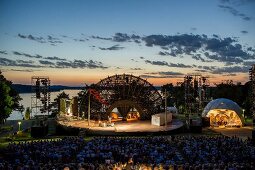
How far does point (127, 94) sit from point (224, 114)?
1723 cm

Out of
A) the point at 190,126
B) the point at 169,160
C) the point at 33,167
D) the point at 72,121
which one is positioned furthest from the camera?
the point at 72,121

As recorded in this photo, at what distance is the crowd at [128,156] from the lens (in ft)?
87.1

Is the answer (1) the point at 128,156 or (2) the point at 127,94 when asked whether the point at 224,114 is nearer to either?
(2) the point at 127,94

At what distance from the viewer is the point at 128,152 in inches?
1282

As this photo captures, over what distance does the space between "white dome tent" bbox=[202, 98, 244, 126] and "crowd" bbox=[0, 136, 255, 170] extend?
26728 millimetres

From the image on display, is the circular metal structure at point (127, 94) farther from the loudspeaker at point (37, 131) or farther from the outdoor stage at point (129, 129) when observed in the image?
the loudspeaker at point (37, 131)

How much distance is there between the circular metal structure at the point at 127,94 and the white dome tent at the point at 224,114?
31.8 ft

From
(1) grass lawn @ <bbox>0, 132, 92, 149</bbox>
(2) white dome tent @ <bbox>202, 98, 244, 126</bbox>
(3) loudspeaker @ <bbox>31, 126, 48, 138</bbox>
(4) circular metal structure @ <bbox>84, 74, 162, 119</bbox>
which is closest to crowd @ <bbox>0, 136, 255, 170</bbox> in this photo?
(1) grass lawn @ <bbox>0, 132, 92, 149</bbox>

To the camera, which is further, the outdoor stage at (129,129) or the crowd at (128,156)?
the outdoor stage at (129,129)

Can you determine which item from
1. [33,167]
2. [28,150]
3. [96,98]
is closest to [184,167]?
[33,167]

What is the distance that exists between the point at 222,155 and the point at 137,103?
111 ft

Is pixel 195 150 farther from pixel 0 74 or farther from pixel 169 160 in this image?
pixel 0 74

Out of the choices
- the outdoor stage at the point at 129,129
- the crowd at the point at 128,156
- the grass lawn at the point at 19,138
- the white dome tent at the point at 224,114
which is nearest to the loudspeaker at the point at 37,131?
the grass lawn at the point at 19,138

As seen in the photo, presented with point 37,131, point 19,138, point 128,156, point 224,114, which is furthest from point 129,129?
point 128,156
